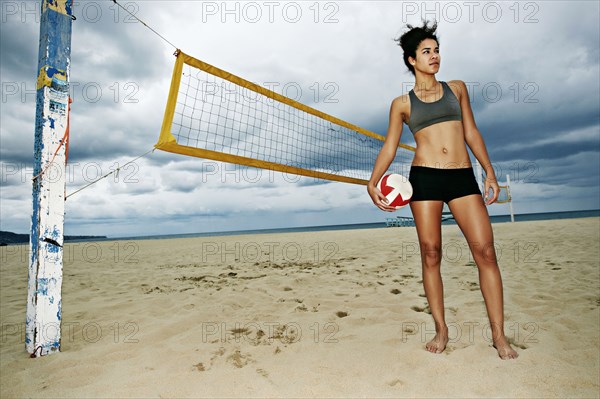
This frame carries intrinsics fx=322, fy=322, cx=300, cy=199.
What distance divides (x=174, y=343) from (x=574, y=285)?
14.0 ft

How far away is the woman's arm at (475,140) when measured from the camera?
2.32 meters

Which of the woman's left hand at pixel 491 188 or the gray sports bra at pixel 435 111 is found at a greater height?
the gray sports bra at pixel 435 111

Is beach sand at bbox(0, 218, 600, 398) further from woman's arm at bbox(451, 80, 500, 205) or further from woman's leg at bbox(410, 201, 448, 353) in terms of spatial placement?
woman's arm at bbox(451, 80, 500, 205)

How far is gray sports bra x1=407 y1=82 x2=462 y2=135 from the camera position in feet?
7.37

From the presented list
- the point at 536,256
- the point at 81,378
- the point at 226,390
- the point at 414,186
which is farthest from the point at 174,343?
the point at 536,256

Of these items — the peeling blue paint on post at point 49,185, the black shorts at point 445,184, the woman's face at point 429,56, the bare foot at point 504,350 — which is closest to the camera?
the bare foot at point 504,350

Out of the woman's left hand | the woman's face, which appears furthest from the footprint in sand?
the woman's face

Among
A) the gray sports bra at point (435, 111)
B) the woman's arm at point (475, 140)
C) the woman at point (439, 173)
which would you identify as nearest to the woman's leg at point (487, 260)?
the woman at point (439, 173)

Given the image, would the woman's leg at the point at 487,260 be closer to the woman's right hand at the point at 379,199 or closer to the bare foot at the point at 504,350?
the bare foot at the point at 504,350

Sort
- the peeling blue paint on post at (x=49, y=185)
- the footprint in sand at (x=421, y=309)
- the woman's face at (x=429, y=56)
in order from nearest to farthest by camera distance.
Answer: the woman's face at (x=429, y=56) → the peeling blue paint on post at (x=49, y=185) → the footprint in sand at (x=421, y=309)

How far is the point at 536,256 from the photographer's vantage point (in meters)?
5.71

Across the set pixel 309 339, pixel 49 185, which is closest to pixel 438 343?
pixel 309 339

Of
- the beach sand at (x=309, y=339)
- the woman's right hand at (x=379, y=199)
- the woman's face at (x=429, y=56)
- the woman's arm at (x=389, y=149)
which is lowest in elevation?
the beach sand at (x=309, y=339)

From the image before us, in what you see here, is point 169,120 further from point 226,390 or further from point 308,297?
point 308,297
